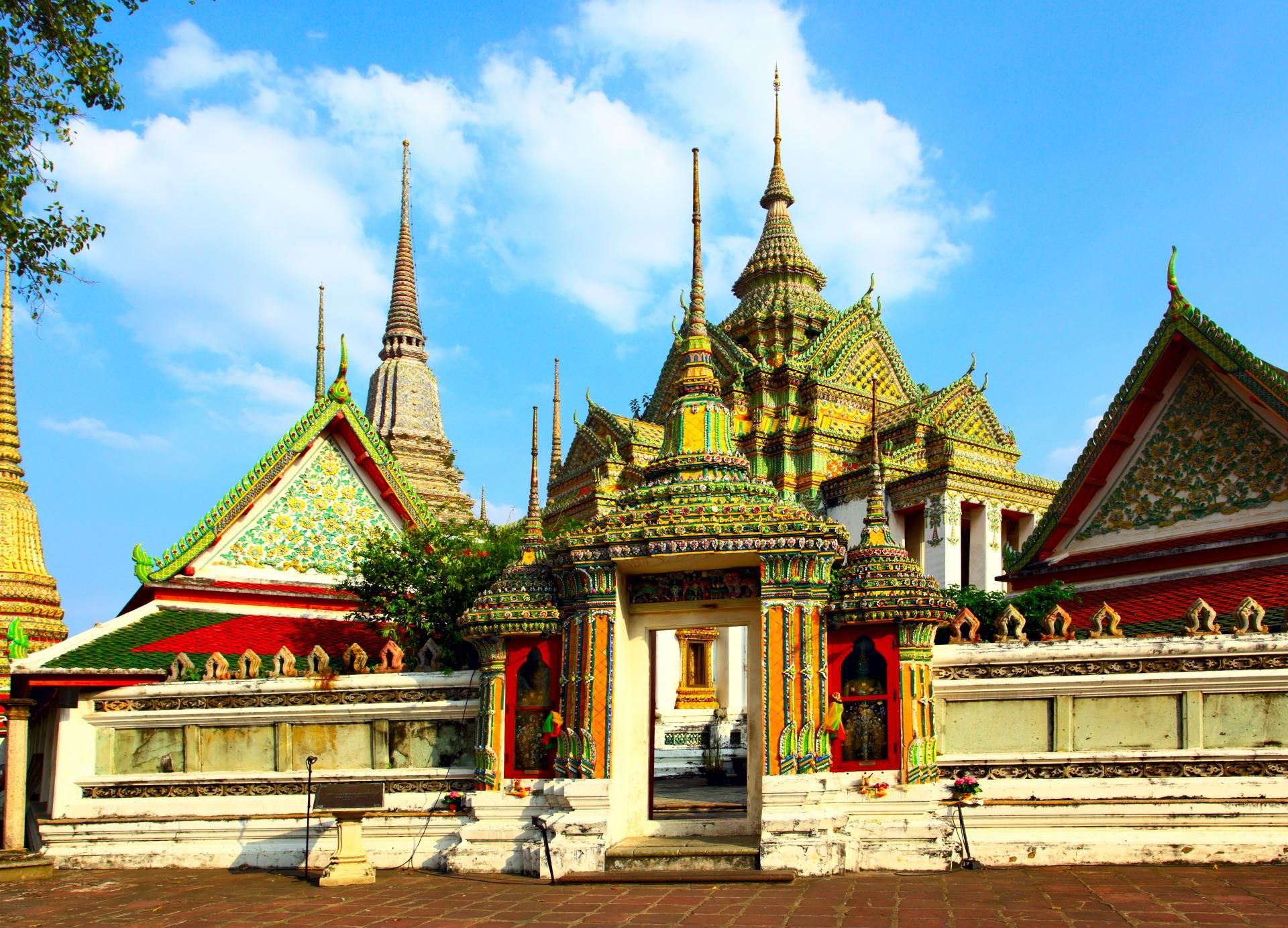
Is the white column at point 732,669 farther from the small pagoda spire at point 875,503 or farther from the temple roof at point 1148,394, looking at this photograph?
the small pagoda spire at point 875,503

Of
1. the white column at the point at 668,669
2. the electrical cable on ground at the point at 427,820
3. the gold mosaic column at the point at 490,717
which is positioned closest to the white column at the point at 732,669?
the white column at the point at 668,669

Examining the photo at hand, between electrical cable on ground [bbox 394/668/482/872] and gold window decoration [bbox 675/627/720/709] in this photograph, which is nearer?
electrical cable on ground [bbox 394/668/482/872]

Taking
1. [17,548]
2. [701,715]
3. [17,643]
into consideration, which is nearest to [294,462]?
[17,643]

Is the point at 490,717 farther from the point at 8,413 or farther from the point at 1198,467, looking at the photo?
the point at 8,413

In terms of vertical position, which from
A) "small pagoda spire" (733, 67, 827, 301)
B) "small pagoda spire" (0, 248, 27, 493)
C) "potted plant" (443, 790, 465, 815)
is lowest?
"potted plant" (443, 790, 465, 815)

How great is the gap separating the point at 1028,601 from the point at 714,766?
7.28m

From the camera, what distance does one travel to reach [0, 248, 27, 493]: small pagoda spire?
79.9 feet

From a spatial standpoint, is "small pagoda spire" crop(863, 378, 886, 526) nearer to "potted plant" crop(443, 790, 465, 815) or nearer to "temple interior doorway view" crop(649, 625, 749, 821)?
"potted plant" crop(443, 790, 465, 815)

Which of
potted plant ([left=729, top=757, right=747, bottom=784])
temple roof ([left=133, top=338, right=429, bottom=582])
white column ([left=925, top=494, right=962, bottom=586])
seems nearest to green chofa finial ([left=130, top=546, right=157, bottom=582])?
temple roof ([left=133, top=338, right=429, bottom=582])

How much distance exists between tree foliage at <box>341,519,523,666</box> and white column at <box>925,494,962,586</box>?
462 inches

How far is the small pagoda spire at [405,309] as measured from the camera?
137 feet

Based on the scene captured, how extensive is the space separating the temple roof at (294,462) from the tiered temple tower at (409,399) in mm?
19622

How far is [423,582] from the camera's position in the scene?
49.5 feet

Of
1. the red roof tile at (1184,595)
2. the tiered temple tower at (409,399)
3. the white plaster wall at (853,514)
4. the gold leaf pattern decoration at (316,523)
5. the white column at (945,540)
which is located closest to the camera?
the red roof tile at (1184,595)
